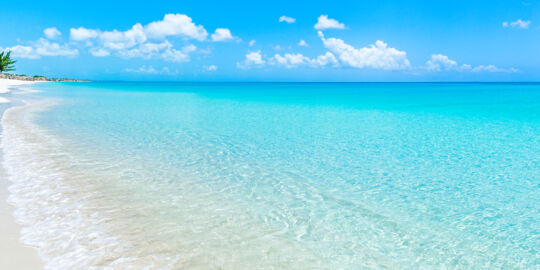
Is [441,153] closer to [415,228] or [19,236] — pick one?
[415,228]

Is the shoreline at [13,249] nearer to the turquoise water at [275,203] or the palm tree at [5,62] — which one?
the turquoise water at [275,203]

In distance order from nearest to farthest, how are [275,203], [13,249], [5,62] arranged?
[13,249], [275,203], [5,62]

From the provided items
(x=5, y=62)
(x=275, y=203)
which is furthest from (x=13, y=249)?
(x=5, y=62)

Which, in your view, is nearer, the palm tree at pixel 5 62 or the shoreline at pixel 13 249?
the shoreline at pixel 13 249

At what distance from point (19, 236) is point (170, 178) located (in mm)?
2768

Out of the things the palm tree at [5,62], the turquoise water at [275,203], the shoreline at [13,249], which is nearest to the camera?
the shoreline at [13,249]

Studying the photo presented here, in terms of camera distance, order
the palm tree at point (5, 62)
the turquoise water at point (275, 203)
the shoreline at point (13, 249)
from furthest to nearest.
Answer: the palm tree at point (5, 62) < the turquoise water at point (275, 203) < the shoreline at point (13, 249)

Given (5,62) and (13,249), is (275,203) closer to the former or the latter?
(13,249)

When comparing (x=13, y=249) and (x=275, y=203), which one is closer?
(x=13, y=249)

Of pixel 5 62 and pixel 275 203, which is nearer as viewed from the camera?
pixel 275 203

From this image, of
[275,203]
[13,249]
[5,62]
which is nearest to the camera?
[13,249]

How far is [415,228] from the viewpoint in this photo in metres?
4.71

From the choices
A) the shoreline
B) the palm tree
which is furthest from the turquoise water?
the palm tree

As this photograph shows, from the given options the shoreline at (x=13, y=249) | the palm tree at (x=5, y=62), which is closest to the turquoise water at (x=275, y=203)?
the shoreline at (x=13, y=249)
